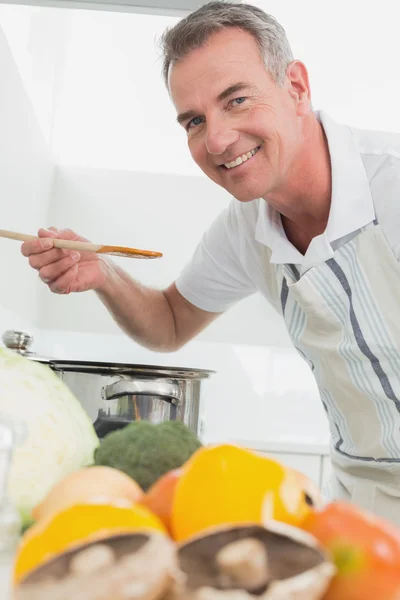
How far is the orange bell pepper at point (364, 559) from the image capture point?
0.32m

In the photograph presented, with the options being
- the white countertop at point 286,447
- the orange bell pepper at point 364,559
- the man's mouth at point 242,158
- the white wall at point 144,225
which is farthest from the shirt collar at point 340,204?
the white wall at point 144,225

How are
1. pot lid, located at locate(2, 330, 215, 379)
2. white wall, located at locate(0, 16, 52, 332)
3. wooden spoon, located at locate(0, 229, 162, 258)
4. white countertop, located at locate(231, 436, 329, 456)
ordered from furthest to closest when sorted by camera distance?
white countertop, located at locate(231, 436, 329, 456), white wall, located at locate(0, 16, 52, 332), pot lid, located at locate(2, 330, 215, 379), wooden spoon, located at locate(0, 229, 162, 258)

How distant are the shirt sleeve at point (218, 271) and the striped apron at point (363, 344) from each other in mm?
260

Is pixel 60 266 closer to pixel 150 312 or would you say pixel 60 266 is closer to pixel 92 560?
pixel 150 312

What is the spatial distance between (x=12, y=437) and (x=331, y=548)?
0.70ft

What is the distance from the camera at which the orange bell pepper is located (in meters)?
0.32

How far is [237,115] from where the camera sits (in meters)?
1.30

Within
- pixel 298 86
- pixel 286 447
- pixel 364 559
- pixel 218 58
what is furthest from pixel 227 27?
pixel 286 447

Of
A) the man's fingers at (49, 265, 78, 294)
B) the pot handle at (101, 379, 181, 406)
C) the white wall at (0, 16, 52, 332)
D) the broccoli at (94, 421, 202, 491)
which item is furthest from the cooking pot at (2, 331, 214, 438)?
the white wall at (0, 16, 52, 332)

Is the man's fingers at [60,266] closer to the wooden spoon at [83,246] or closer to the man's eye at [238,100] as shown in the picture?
the wooden spoon at [83,246]

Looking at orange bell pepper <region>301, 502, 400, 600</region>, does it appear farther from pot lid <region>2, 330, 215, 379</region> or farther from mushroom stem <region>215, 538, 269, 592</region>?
pot lid <region>2, 330, 215, 379</region>

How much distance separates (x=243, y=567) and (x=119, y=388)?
104cm

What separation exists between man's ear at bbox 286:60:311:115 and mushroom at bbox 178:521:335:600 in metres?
1.19

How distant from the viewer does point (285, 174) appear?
136cm
